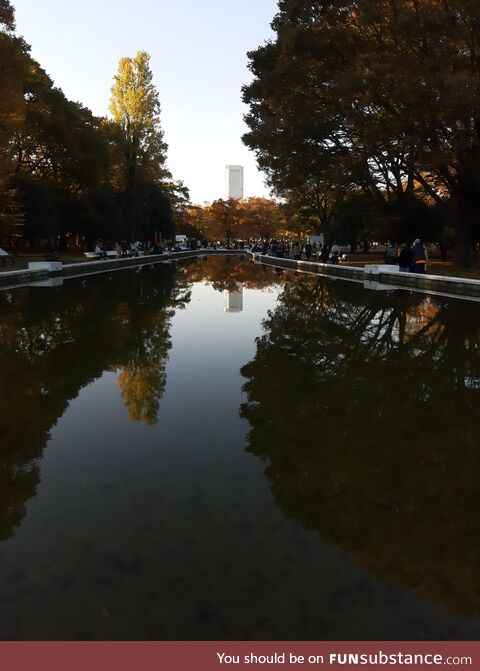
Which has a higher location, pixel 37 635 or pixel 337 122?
pixel 337 122

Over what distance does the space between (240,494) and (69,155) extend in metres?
44.0

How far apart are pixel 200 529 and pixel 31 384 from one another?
3.93 meters

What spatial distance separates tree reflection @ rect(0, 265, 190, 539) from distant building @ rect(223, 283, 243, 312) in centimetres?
135

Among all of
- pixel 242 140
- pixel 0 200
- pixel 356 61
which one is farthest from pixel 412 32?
pixel 0 200

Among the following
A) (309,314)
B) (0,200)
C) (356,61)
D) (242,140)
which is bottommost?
(309,314)

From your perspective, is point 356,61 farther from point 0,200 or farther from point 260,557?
point 260,557

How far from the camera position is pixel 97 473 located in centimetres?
399

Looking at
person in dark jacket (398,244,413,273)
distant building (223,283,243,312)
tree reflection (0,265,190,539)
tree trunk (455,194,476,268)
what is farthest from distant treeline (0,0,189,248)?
tree trunk (455,194,476,268)

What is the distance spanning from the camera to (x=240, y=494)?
11.9ft

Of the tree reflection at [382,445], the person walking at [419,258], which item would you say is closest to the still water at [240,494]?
the tree reflection at [382,445]

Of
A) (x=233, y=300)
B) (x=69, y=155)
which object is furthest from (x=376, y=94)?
(x=69, y=155)

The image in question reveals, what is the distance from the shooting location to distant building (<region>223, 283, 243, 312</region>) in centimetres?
1441

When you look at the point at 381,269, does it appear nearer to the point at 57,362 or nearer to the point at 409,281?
the point at 409,281

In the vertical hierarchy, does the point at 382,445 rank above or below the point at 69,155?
below
